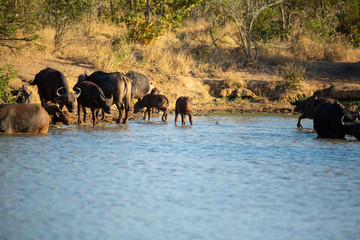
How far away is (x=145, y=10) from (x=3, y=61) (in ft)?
30.8

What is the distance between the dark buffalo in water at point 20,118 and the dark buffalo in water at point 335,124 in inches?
251

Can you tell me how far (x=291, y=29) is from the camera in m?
25.3

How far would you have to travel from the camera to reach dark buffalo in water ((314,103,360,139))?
10.8 metres

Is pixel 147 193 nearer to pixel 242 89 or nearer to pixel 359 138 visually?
pixel 359 138

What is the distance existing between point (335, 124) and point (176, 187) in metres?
6.08

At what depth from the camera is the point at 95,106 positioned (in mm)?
12531

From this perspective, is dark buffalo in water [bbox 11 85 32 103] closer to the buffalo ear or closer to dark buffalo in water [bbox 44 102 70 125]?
the buffalo ear

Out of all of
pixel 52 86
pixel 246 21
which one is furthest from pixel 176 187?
pixel 246 21

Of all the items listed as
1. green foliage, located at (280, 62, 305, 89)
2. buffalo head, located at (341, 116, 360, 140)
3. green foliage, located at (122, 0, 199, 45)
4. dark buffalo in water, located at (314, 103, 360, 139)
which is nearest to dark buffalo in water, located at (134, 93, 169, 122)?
dark buffalo in water, located at (314, 103, 360, 139)

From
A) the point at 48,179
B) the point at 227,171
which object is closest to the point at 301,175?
the point at 227,171

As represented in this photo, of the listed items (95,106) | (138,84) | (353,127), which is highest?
(138,84)

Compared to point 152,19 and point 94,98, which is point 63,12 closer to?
point 152,19

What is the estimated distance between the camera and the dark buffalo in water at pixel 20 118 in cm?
989

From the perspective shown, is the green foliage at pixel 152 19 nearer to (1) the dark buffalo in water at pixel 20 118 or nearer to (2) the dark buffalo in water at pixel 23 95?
(2) the dark buffalo in water at pixel 23 95
